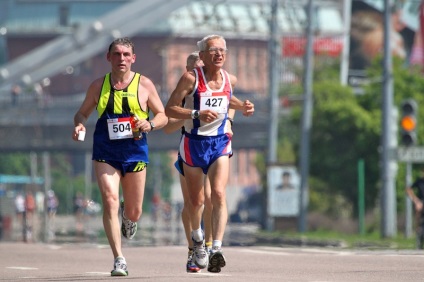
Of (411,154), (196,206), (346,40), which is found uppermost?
(346,40)

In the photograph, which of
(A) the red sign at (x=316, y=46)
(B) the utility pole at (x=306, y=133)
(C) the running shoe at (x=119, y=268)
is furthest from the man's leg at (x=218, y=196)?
(A) the red sign at (x=316, y=46)

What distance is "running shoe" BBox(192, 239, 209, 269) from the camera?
16.3 metres

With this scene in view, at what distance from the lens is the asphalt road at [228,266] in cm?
1594

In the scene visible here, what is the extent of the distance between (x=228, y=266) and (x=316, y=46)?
100345 millimetres

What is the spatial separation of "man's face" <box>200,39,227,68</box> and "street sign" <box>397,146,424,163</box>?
17443mm

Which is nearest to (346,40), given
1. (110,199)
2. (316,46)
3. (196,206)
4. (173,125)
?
(316,46)

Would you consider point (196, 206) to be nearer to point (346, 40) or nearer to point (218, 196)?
point (218, 196)

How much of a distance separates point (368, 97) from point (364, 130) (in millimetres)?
3990

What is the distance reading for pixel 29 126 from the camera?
82125 millimetres

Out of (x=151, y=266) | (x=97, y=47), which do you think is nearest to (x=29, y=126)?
(x=97, y=47)

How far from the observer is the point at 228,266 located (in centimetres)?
1842

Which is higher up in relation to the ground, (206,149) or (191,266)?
(206,149)

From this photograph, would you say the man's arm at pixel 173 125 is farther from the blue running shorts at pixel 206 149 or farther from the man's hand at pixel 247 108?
the man's hand at pixel 247 108

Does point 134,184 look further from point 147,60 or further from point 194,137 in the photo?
point 147,60
